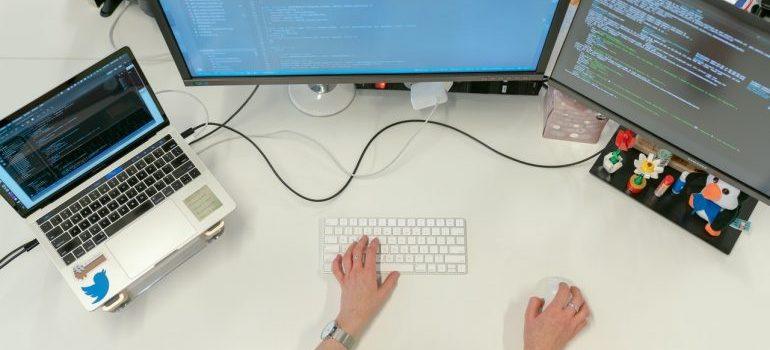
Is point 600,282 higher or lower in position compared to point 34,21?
lower

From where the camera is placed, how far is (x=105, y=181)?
108 centimetres

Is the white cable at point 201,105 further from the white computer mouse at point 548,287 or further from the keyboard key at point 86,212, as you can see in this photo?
the white computer mouse at point 548,287

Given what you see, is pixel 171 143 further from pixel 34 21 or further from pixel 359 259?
pixel 34 21

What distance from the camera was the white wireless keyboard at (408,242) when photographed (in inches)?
43.4

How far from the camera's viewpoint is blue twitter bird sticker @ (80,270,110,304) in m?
1.02

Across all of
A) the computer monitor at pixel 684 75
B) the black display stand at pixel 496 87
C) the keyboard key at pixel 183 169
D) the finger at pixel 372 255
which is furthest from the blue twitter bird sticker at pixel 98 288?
the computer monitor at pixel 684 75

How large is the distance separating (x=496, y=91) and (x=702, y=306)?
1.85ft

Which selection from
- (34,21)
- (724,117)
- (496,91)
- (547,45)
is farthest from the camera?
(34,21)

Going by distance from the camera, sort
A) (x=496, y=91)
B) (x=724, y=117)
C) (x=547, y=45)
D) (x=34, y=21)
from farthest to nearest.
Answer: (x=34, y=21)
(x=496, y=91)
(x=547, y=45)
(x=724, y=117)

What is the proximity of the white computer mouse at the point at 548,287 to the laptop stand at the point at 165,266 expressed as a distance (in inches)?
23.4

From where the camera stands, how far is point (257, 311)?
107 cm

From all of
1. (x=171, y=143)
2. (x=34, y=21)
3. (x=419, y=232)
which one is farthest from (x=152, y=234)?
(x=34, y=21)

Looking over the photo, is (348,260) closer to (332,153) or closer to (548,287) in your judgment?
(332,153)

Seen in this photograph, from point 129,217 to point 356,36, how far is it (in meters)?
0.52
